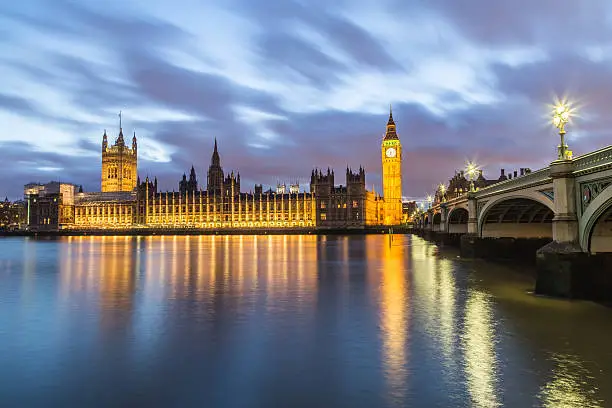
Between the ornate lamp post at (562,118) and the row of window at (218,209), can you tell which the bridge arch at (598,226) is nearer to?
the ornate lamp post at (562,118)

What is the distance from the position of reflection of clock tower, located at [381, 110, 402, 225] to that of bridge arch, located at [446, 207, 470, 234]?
110685 mm

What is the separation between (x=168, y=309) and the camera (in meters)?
20.9

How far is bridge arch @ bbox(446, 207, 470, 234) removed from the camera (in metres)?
70.0

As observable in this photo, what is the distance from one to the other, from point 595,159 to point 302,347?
527 inches

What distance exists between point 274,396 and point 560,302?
15.0 metres

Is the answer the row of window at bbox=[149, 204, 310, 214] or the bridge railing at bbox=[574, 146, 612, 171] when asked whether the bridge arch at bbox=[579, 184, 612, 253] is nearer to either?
the bridge railing at bbox=[574, 146, 612, 171]

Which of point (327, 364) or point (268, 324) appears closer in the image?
point (327, 364)

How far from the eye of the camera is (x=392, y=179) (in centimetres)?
19000

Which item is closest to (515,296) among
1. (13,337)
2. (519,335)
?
(519,335)

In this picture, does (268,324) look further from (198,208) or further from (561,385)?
(198,208)

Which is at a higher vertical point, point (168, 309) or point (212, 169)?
point (212, 169)

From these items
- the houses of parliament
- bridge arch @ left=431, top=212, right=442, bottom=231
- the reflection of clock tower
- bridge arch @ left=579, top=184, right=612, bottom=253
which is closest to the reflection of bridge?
bridge arch @ left=579, top=184, right=612, bottom=253

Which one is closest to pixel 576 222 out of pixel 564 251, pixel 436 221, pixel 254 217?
pixel 564 251

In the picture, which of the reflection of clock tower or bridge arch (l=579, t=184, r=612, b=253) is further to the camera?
the reflection of clock tower
